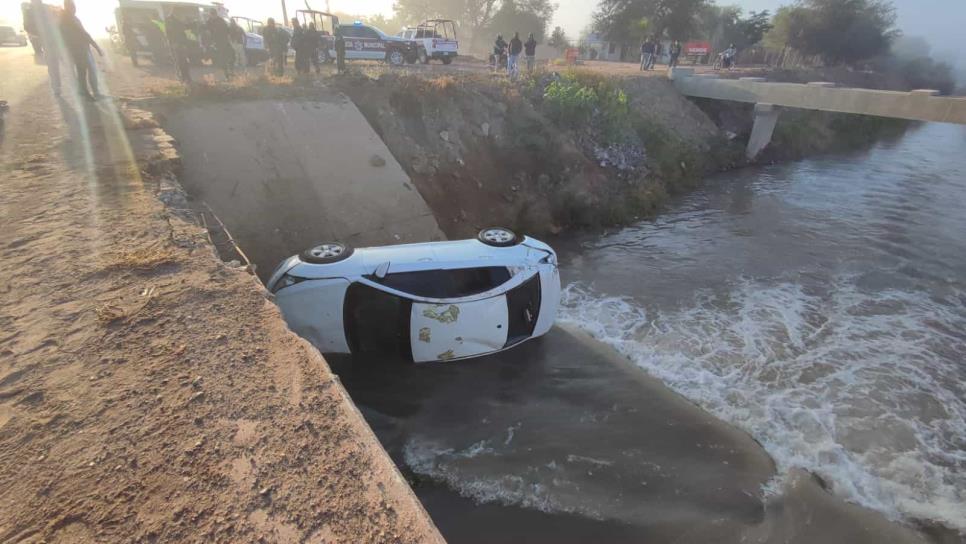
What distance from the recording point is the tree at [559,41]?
44.9m

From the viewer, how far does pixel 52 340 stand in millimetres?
3453

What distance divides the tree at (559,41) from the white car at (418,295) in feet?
140

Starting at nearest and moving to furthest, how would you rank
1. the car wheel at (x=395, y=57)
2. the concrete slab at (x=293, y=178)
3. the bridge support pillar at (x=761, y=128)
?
the concrete slab at (x=293, y=178) → the car wheel at (x=395, y=57) → the bridge support pillar at (x=761, y=128)

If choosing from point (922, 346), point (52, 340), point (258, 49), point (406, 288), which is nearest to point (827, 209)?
point (922, 346)

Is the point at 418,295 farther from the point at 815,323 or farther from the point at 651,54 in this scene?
the point at 651,54

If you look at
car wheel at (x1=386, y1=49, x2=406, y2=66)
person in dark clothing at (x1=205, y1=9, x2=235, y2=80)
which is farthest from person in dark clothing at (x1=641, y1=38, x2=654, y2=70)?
person in dark clothing at (x1=205, y1=9, x2=235, y2=80)

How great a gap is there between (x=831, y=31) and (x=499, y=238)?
176 ft

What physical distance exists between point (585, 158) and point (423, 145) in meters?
5.26

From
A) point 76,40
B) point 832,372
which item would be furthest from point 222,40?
point 832,372

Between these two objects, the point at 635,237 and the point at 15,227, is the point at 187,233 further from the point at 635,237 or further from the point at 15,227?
the point at 635,237

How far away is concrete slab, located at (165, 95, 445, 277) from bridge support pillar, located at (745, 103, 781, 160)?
18.5 meters

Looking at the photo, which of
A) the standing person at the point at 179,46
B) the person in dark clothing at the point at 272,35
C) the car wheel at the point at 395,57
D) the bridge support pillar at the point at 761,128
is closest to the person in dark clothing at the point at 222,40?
the standing person at the point at 179,46

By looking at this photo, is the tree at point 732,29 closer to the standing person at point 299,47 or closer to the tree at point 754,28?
the tree at point 754,28

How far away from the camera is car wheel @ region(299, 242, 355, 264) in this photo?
21.0 feet
